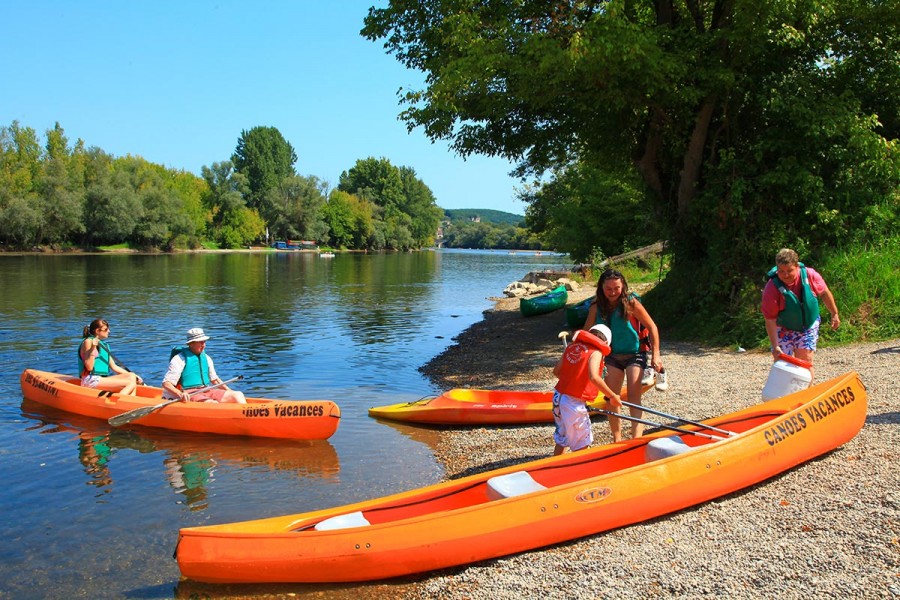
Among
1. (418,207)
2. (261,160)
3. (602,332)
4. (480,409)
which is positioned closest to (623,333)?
(602,332)

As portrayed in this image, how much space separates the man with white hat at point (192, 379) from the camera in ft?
33.8

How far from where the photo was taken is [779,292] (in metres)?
7.18

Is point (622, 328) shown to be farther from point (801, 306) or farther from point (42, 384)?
point (42, 384)

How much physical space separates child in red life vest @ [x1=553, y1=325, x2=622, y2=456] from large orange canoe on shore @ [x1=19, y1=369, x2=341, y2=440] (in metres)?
4.04

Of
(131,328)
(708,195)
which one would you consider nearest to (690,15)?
(708,195)

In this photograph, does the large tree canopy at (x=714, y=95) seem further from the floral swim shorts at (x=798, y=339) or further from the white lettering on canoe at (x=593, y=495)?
the white lettering on canoe at (x=593, y=495)

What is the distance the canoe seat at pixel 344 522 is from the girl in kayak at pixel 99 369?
7.09 m

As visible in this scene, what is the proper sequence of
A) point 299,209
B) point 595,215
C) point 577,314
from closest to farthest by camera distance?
point 577,314, point 595,215, point 299,209

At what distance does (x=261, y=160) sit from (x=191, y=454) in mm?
113563

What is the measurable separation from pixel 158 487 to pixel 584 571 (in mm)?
5338

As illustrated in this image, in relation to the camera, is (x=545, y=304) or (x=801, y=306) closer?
(x=801, y=306)

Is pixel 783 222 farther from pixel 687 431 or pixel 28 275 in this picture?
pixel 28 275

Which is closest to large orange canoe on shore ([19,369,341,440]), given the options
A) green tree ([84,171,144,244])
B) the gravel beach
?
the gravel beach

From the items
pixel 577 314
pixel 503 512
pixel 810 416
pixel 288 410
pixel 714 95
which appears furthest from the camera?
pixel 577 314
